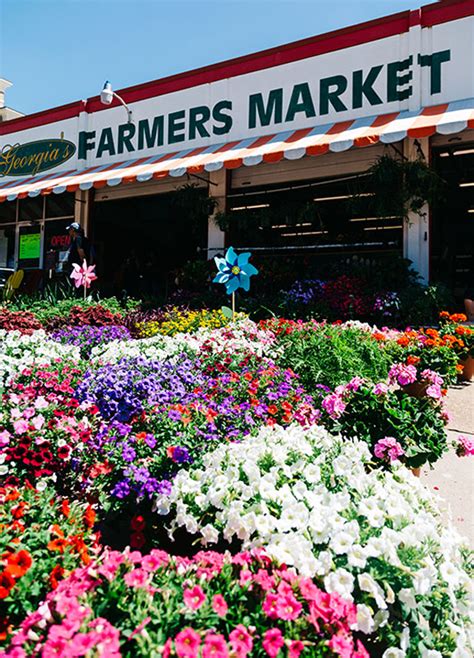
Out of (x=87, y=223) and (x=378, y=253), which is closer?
(x=378, y=253)

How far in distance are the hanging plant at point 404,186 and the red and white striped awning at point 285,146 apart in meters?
0.56

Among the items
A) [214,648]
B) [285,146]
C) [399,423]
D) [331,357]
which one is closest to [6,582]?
[214,648]

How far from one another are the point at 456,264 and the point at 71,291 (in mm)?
10525

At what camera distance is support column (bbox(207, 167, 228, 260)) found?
35.5 feet

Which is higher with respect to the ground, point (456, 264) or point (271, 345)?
point (456, 264)

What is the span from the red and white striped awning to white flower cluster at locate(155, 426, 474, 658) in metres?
6.41

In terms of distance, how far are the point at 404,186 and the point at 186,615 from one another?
27.5 feet

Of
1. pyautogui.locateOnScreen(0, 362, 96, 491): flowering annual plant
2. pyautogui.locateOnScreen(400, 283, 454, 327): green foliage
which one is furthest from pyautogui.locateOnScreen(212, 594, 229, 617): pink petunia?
pyautogui.locateOnScreen(400, 283, 454, 327): green foliage

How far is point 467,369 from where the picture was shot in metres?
5.28

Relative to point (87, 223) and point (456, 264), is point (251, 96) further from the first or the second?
point (456, 264)

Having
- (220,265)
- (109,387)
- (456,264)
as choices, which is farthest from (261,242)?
(109,387)

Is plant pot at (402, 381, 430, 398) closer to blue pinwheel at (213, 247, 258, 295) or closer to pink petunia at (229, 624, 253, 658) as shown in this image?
blue pinwheel at (213, 247, 258, 295)

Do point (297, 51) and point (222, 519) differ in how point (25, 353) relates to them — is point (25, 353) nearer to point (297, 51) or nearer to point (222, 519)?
point (222, 519)

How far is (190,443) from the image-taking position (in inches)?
87.8
